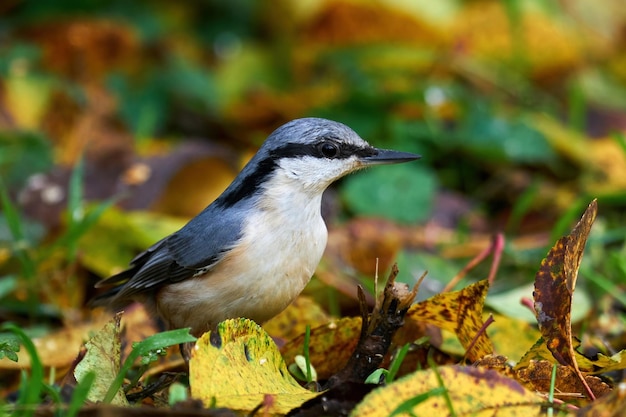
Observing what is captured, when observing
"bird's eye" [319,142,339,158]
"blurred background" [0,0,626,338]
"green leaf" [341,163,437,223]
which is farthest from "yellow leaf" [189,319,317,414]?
"green leaf" [341,163,437,223]

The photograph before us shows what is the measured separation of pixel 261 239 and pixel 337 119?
9.83 feet

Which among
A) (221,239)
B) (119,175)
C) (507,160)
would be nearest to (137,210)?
(119,175)

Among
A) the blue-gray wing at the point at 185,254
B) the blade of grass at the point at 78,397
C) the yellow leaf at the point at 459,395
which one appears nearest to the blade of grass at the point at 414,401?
the yellow leaf at the point at 459,395

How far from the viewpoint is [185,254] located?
3670 millimetres

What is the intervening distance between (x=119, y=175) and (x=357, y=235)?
154cm

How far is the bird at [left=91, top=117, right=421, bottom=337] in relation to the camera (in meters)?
3.41

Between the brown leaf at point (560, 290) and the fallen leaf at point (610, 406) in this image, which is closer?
the fallen leaf at point (610, 406)

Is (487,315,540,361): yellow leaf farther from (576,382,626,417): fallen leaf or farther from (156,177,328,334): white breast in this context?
(576,382,626,417): fallen leaf

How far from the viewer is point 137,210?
535 cm

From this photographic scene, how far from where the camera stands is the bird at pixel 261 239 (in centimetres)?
341

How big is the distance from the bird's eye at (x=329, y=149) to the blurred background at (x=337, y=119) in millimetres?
784

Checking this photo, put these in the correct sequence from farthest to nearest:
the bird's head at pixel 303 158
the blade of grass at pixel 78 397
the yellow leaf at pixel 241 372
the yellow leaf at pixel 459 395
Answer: the bird's head at pixel 303 158
the yellow leaf at pixel 241 372
the yellow leaf at pixel 459 395
the blade of grass at pixel 78 397

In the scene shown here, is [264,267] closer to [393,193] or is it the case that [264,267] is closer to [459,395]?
[459,395]

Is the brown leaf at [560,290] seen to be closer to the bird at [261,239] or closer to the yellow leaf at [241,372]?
the yellow leaf at [241,372]
